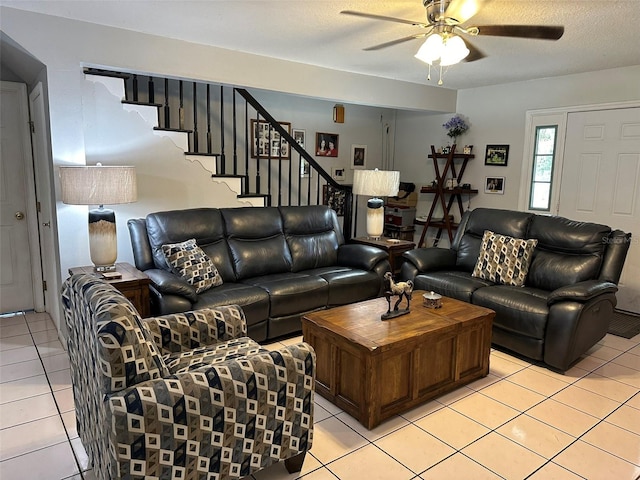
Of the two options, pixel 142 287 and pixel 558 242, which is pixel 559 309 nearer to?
pixel 558 242

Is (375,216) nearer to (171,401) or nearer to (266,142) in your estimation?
(266,142)

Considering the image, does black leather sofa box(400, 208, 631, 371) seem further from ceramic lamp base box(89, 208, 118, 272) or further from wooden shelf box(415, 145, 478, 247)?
ceramic lamp base box(89, 208, 118, 272)

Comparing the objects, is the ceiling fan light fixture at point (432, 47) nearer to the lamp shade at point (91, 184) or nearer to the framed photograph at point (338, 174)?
the lamp shade at point (91, 184)

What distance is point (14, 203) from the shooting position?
3.99 m

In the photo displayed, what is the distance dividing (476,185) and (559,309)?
2.98 m

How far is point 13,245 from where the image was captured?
4.04 m

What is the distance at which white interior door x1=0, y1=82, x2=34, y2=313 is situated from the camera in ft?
12.6

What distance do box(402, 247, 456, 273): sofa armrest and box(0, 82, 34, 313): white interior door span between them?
361cm

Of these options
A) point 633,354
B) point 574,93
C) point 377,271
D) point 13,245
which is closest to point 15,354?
point 13,245

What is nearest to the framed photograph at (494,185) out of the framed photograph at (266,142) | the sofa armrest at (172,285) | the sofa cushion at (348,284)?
the sofa cushion at (348,284)

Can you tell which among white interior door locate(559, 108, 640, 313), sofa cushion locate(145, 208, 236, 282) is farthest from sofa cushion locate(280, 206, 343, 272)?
white interior door locate(559, 108, 640, 313)

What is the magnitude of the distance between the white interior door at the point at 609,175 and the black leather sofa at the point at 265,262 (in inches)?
94.3

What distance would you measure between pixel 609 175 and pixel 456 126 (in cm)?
191

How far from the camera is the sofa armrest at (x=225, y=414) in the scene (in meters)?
1.49
